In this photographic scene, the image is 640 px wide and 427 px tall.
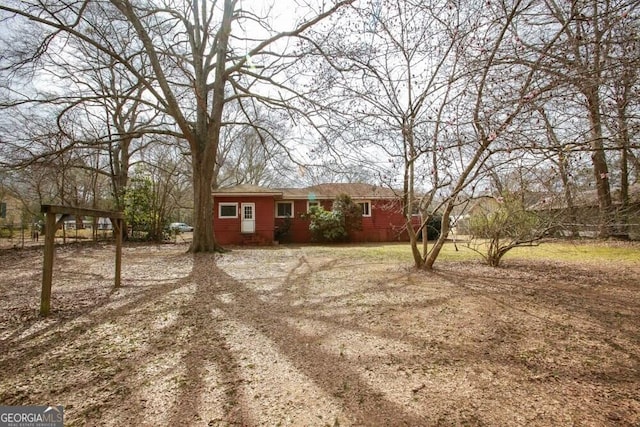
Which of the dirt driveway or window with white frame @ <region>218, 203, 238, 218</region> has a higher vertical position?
window with white frame @ <region>218, 203, 238, 218</region>

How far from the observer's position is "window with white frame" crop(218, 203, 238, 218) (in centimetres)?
1655

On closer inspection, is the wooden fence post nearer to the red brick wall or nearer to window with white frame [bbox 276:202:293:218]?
the red brick wall

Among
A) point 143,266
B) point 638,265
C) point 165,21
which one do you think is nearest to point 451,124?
point 638,265

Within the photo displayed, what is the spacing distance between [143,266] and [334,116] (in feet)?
20.8

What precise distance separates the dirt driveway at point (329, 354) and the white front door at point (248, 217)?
1077 cm

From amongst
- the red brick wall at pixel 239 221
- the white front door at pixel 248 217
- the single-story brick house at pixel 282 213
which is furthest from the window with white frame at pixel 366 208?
the white front door at pixel 248 217

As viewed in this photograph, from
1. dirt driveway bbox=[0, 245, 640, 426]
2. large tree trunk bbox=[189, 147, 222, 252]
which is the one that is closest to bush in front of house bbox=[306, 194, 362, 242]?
large tree trunk bbox=[189, 147, 222, 252]

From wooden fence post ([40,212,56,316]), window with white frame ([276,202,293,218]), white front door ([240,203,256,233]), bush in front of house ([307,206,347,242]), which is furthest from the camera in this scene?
window with white frame ([276,202,293,218])

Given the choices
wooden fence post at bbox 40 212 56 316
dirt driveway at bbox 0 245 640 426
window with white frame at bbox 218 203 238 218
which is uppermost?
window with white frame at bbox 218 203 238 218

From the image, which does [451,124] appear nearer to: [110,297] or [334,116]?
[334,116]

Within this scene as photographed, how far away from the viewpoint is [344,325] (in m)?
3.65

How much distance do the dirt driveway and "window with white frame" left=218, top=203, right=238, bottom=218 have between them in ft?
35.6

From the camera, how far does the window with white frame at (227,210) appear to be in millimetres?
16547

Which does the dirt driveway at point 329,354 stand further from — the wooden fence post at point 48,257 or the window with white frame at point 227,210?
the window with white frame at point 227,210
